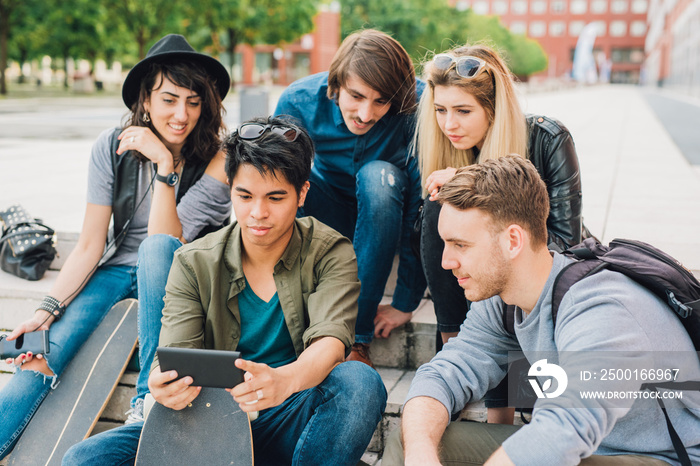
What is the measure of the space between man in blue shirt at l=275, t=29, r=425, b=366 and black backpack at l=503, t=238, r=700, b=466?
124 cm

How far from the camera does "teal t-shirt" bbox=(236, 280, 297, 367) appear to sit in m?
2.57

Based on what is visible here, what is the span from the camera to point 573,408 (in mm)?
1754

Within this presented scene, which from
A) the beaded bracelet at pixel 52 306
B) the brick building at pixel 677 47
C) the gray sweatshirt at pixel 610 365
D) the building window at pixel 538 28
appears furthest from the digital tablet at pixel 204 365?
the building window at pixel 538 28

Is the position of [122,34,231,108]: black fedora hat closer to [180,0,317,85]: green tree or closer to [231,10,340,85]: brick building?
[180,0,317,85]: green tree

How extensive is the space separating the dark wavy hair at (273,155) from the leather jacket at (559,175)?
1.04 m

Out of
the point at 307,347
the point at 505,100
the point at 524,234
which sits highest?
the point at 505,100

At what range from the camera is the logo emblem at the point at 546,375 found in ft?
6.21

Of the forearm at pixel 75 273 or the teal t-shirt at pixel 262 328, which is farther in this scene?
the forearm at pixel 75 273

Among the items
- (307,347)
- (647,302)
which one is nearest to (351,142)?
(307,347)

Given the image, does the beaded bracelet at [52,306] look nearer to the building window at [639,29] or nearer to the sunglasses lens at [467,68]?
the sunglasses lens at [467,68]

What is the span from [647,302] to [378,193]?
1.54 metres

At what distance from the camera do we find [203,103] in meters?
3.50

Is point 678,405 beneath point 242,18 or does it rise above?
beneath

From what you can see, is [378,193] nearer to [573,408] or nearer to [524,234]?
[524,234]
